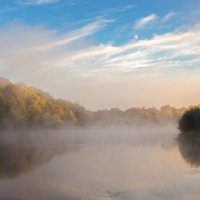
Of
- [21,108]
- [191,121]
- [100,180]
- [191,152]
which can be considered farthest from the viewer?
[21,108]

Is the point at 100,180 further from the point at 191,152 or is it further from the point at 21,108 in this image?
the point at 21,108

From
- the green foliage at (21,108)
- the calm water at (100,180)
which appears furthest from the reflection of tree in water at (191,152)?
the green foliage at (21,108)

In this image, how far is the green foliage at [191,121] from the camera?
83331 mm

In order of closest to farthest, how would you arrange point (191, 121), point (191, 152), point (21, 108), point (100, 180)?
1. point (100, 180)
2. point (191, 152)
3. point (191, 121)
4. point (21, 108)

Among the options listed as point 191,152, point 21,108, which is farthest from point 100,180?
point 21,108

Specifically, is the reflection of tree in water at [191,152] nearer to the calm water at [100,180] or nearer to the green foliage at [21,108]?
the calm water at [100,180]

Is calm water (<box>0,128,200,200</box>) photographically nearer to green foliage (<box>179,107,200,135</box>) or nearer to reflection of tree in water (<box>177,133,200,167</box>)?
reflection of tree in water (<box>177,133,200,167</box>)

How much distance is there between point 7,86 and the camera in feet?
359

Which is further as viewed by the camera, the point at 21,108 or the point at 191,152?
the point at 21,108

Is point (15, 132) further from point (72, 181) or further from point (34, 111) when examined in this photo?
point (72, 181)

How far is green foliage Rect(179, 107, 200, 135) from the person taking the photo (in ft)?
273

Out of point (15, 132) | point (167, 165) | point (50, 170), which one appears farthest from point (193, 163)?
point (15, 132)

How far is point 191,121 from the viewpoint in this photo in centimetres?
8581

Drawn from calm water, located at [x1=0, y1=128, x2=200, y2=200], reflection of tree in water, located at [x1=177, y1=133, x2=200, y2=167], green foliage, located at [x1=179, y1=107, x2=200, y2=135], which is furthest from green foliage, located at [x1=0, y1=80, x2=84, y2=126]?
calm water, located at [x1=0, y1=128, x2=200, y2=200]
